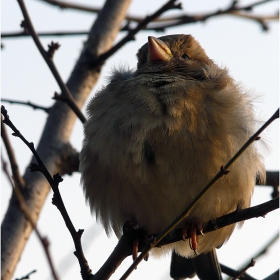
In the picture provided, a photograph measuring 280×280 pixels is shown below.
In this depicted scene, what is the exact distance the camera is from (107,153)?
13.7 feet

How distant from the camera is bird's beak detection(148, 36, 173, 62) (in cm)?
509

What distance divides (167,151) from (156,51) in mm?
1430

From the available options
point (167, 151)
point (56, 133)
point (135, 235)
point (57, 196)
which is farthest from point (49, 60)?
point (57, 196)

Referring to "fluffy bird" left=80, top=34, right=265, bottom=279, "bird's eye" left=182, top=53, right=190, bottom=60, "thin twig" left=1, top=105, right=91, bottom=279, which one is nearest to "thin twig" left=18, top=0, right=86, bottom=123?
"fluffy bird" left=80, top=34, right=265, bottom=279

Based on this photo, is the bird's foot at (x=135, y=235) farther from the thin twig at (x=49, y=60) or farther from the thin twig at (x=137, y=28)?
the thin twig at (x=137, y=28)

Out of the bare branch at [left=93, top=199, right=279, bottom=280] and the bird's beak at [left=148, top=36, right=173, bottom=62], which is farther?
the bird's beak at [left=148, top=36, right=173, bottom=62]

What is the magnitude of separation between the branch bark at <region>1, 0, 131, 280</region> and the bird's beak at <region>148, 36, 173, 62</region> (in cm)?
76

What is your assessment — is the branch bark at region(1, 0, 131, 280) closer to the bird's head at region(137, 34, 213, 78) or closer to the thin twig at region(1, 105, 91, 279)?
the bird's head at region(137, 34, 213, 78)

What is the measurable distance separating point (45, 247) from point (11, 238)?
4.75 feet

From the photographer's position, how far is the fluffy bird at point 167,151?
3.96m

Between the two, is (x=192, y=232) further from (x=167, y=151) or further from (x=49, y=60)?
(x=49, y=60)

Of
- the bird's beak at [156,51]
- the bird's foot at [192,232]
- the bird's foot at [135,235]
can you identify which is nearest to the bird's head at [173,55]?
the bird's beak at [156,51]

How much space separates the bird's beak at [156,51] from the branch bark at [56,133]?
756 mm

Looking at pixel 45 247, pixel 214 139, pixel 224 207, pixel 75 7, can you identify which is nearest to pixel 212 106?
pixel 214 139
